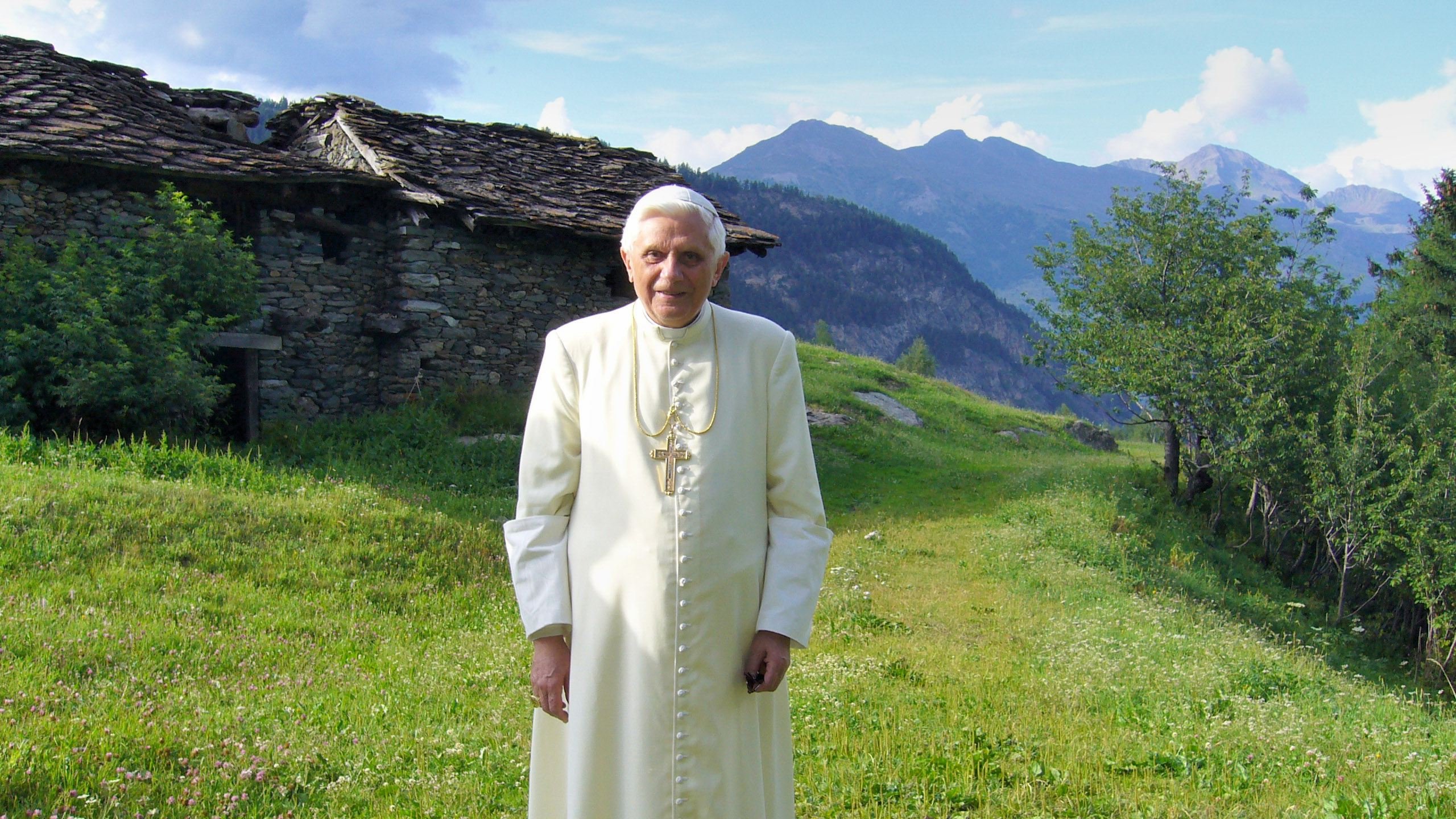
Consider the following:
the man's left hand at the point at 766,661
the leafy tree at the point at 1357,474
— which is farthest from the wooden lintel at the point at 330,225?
the leafy tree at the point at 1357,474

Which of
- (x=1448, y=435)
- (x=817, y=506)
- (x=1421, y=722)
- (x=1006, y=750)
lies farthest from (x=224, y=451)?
(x=1448, y=435)

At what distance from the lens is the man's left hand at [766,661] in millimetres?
2689

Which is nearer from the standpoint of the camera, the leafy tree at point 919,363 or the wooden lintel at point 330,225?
the wooden lintel at point 330,225

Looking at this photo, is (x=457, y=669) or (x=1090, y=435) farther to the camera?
(x=1090, y=435)

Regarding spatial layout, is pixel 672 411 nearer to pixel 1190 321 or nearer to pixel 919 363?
pixel 1190 321

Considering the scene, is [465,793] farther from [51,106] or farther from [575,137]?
[575,137]

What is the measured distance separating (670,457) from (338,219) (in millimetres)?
12143

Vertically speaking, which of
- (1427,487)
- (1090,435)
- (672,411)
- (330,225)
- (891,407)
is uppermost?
(330,225)

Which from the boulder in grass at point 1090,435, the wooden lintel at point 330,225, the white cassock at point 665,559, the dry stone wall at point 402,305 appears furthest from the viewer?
the boulder in grass at point 1090,435

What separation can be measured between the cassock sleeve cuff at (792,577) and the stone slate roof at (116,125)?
1091 centimetres

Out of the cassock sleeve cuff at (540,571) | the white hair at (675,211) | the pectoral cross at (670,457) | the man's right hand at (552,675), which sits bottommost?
the man's right hand at (552,675)

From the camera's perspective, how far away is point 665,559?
2.67 m

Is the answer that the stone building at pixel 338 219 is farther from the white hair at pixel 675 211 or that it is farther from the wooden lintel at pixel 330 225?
the white hair at pixel 675 211

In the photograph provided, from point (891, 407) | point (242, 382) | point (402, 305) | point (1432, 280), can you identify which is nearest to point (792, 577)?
point (242, 382)
